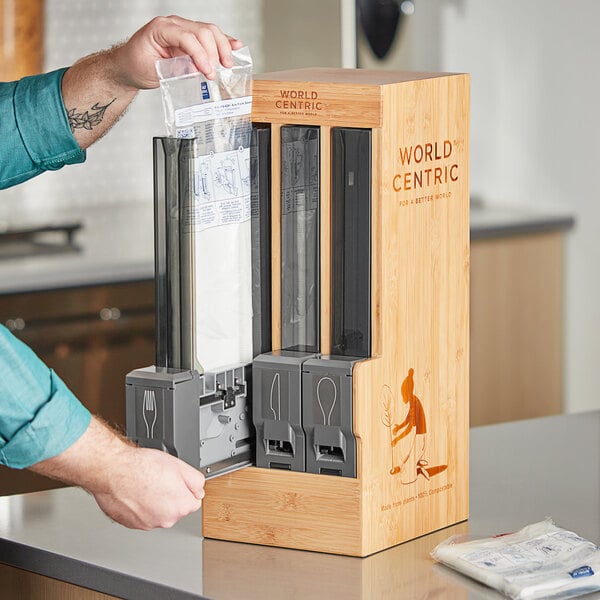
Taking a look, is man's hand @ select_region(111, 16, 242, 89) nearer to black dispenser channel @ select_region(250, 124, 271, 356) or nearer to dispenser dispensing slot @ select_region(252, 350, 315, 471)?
black dispenser channel @ select_region(250, 124, 271, 356)

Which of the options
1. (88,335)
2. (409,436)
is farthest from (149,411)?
(88,335)

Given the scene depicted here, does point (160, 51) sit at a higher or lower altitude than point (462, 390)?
higher

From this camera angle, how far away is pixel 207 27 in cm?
147

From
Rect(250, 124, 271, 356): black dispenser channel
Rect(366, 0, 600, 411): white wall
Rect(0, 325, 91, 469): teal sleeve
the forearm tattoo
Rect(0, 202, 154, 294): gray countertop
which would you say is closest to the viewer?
Rect(0, 325, 91, 469): teal sleeve

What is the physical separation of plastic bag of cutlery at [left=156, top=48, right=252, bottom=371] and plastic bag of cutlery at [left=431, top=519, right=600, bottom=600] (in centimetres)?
32

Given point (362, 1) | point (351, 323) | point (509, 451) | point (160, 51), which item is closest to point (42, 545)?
point (351, 323)

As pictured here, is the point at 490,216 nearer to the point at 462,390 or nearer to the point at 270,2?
the point at 270,2

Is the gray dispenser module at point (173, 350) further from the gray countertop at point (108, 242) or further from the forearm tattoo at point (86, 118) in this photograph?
the gray countertop at point (108, 242)

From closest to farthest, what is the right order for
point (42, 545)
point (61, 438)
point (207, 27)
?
point (61, 438), point (207, 27), point (42, 545)

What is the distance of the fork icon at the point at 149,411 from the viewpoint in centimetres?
144

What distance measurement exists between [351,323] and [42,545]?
0.44 m

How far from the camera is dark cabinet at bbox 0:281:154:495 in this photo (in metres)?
3.32

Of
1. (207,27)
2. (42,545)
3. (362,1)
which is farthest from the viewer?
(362,1)

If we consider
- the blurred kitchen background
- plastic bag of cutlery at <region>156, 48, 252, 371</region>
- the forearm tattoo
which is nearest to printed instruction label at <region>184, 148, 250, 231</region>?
plastic bag of cutlery at <region>156, 48, 252, 371</region>
